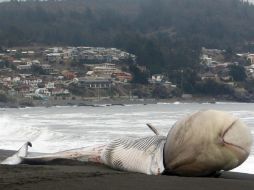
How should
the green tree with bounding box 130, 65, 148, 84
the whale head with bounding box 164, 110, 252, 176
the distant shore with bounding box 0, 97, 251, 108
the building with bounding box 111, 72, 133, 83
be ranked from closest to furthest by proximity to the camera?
the whale head with bounding box 164, 110, 252, 176, the distant shore with bounding box 0, 97, 251, 108, the building with bounding box 111, 72, 133, 83, the green tree with bounding box 130, 65, 148, 84

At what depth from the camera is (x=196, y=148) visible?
5.31 meters

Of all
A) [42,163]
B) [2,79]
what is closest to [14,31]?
[2,79]

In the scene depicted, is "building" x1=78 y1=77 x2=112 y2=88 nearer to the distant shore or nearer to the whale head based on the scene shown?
the distant shore

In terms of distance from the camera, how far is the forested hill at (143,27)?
12950 cm

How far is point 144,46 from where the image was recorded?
125000 millimetres

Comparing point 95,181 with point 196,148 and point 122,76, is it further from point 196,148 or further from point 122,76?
point 122,76

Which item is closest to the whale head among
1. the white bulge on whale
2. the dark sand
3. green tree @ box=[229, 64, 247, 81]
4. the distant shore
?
the white bulge on whale

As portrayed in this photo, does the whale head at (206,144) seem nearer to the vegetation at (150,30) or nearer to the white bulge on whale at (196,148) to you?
the white bulge on whale at (196,148)

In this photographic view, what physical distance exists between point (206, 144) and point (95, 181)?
92cm

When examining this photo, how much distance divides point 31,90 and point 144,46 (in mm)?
26485

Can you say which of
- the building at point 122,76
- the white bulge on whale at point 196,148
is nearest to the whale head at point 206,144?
the white bulge on whale at point 196,148

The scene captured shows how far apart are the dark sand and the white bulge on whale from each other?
15 cm

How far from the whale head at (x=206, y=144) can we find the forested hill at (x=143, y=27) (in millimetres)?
115191

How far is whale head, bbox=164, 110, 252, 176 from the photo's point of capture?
523cm
